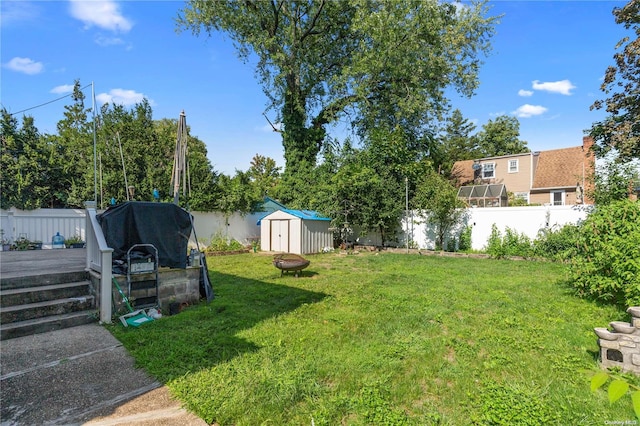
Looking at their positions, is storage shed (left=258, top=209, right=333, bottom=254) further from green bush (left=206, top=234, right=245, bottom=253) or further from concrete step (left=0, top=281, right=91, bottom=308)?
concrete step (left=0, top=281, right=91, bottom=308)

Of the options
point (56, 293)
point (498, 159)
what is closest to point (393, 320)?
point (56, 293)

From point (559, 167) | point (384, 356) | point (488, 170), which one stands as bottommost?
point (384, 356)

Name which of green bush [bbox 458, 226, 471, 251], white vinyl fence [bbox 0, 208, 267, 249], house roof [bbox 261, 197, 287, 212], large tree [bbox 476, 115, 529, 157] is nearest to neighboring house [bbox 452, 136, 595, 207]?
green bush [bbox 458, 226, 471, 251]

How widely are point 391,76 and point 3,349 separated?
16865 millimetres

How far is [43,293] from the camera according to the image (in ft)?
14.5

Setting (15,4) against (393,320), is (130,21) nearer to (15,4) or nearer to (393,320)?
(15,4)

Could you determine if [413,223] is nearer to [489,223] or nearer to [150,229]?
[489,223]

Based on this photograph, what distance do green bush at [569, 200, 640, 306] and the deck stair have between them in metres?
7.78

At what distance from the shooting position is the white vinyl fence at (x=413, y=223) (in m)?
10.8

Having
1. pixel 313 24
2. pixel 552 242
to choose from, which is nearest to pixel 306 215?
pixel 552 242

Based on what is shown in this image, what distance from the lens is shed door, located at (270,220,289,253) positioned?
13.6m

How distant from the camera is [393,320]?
4707 mm

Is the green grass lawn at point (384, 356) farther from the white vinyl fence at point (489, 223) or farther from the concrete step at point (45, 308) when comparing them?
the white vinyl fence at point (489, 223)

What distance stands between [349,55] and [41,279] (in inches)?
696
